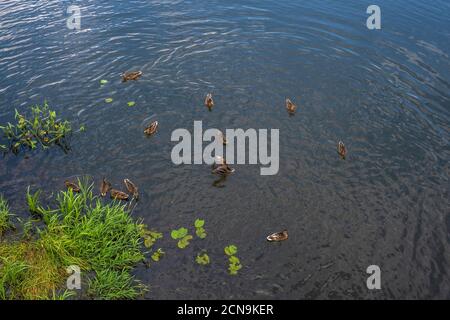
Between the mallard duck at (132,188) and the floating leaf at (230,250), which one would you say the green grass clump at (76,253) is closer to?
the mallard duck at (132,188)

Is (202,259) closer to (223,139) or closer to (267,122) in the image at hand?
(223,139)

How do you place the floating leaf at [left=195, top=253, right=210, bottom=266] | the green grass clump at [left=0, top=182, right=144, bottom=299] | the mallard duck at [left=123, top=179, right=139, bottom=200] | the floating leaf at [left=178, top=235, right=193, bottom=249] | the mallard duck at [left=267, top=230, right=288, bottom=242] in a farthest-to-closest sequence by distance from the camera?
the mallard duck at [left=123, top=179, right=139, bottom=200], the mallard duck at [left=267, top=230, right=288, bottom=242], the floating leaf at [left=178, top=235, right=193, bottom=249], the floating leaf at [left=195, top=253, right=210, bottom=266], the green grass clump at [left=0, top=182, right=144, bottom=299]

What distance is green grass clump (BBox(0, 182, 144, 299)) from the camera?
33.0 ft

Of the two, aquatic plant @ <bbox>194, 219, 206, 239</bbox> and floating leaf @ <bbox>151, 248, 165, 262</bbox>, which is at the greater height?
aquatic plant @ <bbox>194, 219, 206, 239</bbox>

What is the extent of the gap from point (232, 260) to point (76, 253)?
4281 mm

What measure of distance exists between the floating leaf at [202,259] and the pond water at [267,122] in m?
0.16

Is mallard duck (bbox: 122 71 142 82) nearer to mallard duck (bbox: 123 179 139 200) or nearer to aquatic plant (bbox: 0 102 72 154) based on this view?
aquatic plant (bbox: 0 102 72 154)

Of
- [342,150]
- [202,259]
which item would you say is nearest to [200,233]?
[202,259]

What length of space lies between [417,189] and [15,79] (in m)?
17.2

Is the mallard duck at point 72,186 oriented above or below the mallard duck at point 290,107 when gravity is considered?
below

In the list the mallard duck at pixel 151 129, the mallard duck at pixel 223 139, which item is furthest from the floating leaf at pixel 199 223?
the mallard duck at pixel 151 129

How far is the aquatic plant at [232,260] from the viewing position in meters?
10.9

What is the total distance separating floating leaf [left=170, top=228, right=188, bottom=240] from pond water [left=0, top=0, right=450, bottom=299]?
0.18m

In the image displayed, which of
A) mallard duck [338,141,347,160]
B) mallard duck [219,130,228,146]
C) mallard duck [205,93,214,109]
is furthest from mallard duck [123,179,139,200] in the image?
mallard duck [338,141,347,160]
